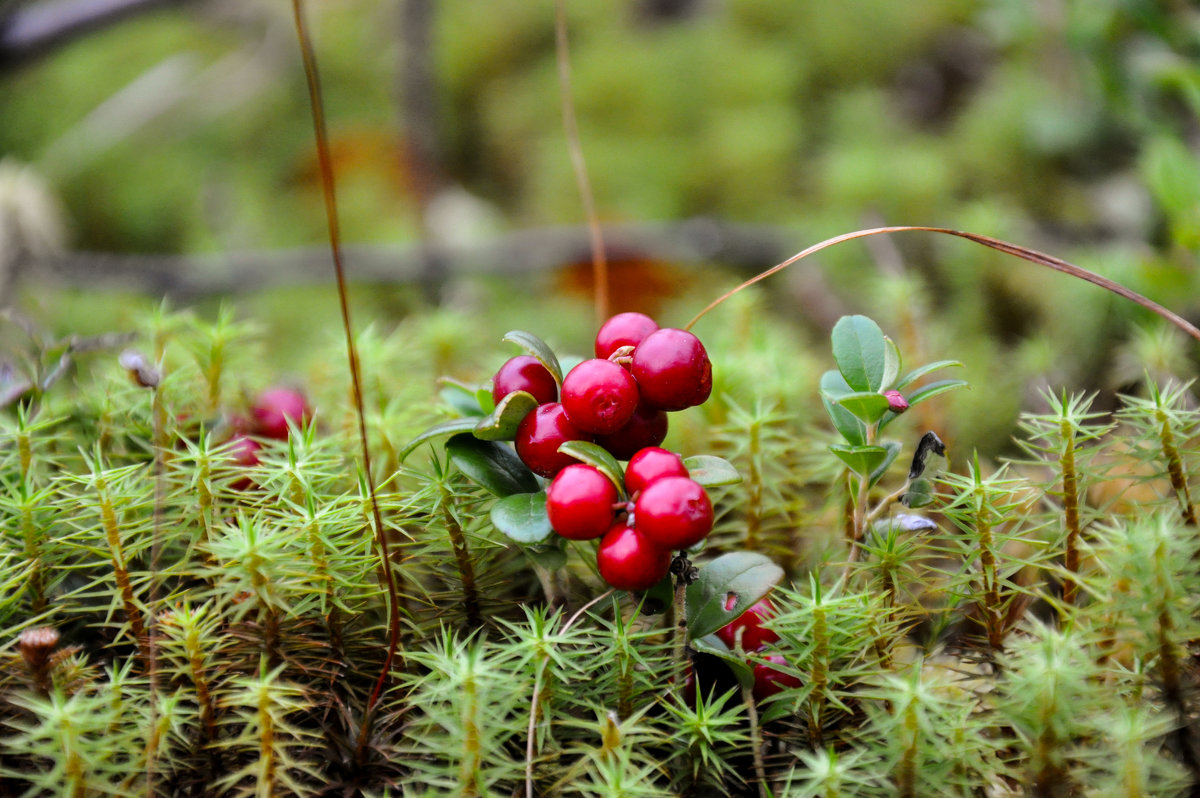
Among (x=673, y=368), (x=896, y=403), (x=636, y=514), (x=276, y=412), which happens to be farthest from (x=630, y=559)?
(x=276, y=412)

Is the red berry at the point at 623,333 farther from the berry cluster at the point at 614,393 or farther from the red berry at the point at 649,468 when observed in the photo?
the red berry at the point at 649,468

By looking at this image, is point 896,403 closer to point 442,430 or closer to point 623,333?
point 623,333

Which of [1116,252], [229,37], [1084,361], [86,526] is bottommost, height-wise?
[1084,361]

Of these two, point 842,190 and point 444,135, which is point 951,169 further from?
point 444,135

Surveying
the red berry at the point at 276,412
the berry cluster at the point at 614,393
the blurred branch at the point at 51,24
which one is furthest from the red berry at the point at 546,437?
the blurred branch at the point at 51,24

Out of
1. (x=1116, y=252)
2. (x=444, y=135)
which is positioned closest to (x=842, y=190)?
(x=1116, y=252)
